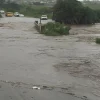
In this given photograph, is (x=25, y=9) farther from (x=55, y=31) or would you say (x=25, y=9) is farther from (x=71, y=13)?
(x=55, y=31)

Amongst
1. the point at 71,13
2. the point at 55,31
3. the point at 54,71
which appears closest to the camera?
the point at 54,71

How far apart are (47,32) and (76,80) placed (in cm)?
2500

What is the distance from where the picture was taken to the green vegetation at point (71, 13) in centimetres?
6738

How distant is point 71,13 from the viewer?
67.7 m

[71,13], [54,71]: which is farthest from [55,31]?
[71,13]

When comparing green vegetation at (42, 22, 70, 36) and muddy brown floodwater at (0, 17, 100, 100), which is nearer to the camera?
muddy brown floodwater at (0, 17, 100, 100)

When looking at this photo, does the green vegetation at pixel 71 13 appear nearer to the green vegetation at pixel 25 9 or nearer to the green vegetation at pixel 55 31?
the green vegetation at pixel 55 31

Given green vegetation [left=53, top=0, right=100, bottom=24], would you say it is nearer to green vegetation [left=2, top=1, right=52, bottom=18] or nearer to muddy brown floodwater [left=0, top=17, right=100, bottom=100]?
muddy brown floodwater [left=0, top=17, right=100, bottom=100]

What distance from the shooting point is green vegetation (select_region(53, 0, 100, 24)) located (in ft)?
221

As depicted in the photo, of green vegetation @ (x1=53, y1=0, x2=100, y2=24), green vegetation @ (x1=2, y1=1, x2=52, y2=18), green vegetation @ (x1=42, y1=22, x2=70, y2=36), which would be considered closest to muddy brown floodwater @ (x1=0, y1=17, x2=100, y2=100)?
green vegetation @ (x1=42, y1=22, x2=70, y2=36)

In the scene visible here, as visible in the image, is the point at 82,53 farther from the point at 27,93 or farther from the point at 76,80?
the point at 27,93

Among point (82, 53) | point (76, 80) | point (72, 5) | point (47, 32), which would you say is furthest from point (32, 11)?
point (76, 80)

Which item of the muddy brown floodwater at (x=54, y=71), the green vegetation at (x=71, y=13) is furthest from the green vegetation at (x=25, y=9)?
the muddy brown floodwater at (x=54, y=71)

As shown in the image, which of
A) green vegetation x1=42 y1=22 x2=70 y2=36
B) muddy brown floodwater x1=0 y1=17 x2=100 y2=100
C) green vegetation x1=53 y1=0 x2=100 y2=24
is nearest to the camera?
muddy brown floodwater x1=0 y1=17 x2=100 y2=100
